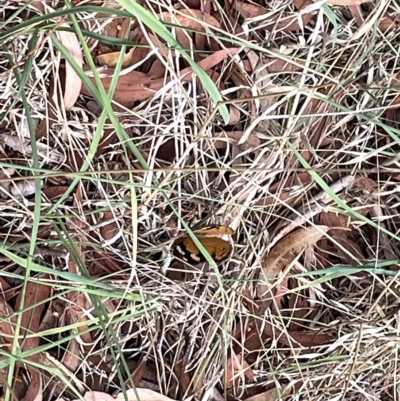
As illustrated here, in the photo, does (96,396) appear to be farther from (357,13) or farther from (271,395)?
(357,13)

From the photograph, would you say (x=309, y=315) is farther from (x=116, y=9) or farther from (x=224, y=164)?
(x=116, y=9)

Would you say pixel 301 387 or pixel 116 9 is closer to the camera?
pixel 116 9

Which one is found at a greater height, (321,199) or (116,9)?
(116,9)

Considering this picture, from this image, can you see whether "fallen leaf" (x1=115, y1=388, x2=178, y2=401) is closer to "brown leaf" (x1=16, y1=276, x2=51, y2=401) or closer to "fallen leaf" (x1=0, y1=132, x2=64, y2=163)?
"brown leaf" (x1=16, y1=276, x2=51, y2=401)

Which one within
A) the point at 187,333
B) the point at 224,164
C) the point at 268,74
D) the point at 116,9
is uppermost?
the point at 116,9

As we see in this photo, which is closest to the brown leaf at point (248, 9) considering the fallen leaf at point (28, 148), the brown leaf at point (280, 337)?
the fallen leaf at point (28, 148)

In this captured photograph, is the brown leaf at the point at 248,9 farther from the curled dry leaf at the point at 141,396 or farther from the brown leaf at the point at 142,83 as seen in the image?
the curled dry leaf at the point at 141,396

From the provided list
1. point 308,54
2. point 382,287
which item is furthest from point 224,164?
point 382,287
